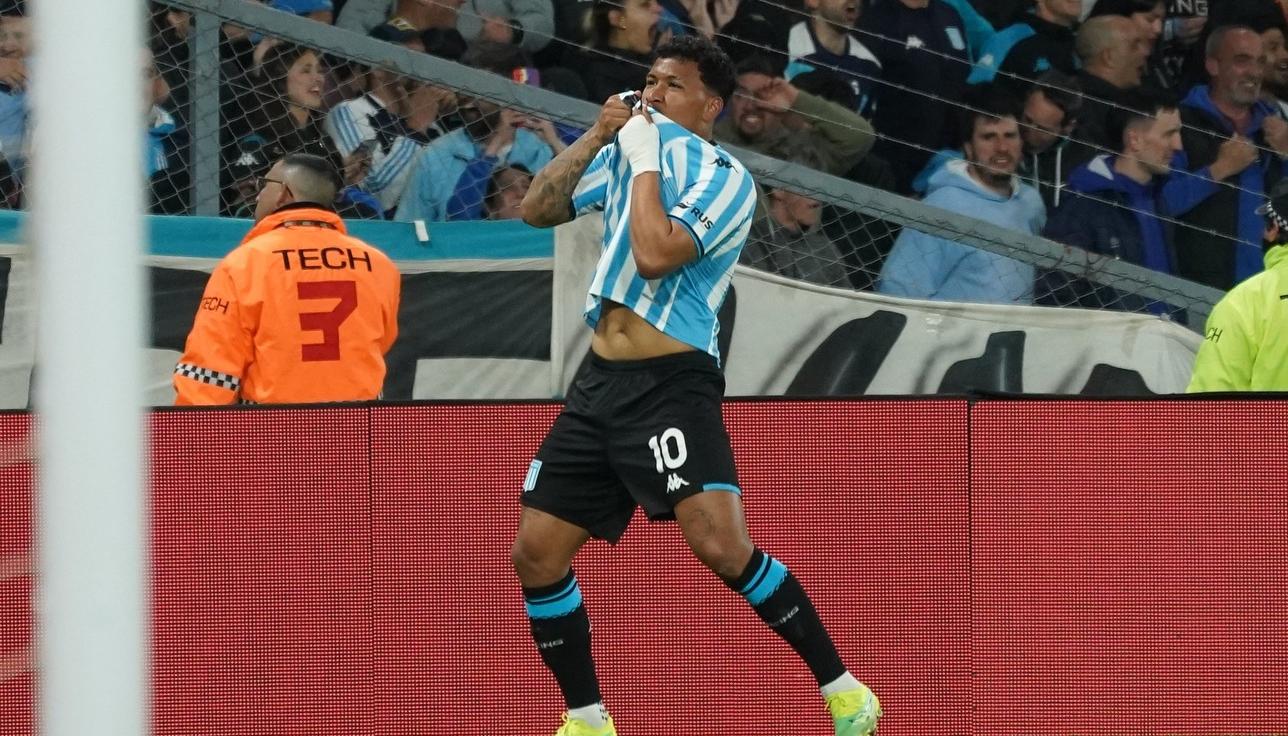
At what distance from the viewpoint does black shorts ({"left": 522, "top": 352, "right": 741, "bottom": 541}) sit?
16.1 ft

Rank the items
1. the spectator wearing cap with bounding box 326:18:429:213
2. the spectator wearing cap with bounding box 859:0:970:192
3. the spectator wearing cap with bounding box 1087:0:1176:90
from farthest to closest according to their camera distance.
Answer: the spectator wearing cap with bounding box 1087:0:1176:90
the spectator wearing cap with bounding box 859:0:970:192
the spectator wearing cap with bounding box 326:18:429:213

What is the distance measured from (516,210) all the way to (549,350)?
0.57 meters

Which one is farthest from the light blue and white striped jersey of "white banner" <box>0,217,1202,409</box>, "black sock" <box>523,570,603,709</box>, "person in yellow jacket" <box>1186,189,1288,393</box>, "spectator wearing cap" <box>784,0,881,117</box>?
"spectator wearing cap" <box>784,0,881,117</box>

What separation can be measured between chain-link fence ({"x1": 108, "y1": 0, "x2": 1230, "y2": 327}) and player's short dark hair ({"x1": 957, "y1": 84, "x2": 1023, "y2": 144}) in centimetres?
64

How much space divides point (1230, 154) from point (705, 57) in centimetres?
452

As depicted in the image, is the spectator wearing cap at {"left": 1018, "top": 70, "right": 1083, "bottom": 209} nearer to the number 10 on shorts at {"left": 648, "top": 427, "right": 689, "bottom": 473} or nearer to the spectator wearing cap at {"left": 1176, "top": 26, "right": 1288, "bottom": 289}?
the spectator wearing cap at {"left": 1176, "top": 26, "right": 1288, "bottom": 289}

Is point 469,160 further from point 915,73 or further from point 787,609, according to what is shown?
point 787,609

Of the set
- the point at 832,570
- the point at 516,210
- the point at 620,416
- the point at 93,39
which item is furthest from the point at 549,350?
the point at 93,39

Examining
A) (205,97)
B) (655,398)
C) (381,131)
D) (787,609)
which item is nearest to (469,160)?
Answer: (381,131)

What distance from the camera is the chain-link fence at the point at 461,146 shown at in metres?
7.27

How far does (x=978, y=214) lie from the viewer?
27.5 feet

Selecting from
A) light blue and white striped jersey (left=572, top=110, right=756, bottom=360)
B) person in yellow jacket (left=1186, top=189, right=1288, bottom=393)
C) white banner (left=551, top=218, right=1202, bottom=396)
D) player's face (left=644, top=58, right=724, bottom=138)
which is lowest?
white banner (left=551, top=218, right=1202, bottom=396)

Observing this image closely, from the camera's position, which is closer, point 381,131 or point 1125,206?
point 381,131

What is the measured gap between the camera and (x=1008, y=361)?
7762 mm
